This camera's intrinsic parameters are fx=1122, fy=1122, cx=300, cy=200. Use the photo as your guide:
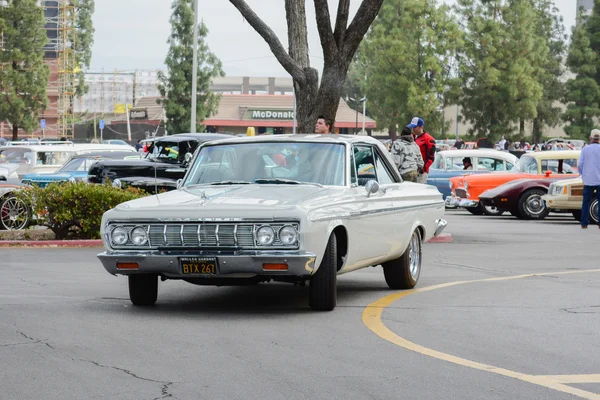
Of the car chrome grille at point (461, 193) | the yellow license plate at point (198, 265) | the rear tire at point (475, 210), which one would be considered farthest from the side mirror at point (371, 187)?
the rear tire at point (475, 210)

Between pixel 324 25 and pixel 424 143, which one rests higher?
pixel 324 25

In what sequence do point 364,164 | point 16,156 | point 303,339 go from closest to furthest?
point 303,339 → point 364,164 → point 16,156

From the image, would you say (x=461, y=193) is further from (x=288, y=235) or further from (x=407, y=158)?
(x=288, y=235)

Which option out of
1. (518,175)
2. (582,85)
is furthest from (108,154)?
(582,85)

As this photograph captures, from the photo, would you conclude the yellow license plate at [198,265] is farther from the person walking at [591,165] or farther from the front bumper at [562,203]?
the front bumper at [562,203]

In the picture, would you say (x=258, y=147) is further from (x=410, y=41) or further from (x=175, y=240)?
(x=410, y=41)

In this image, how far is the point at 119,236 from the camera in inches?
379

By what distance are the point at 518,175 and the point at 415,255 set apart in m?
16.4

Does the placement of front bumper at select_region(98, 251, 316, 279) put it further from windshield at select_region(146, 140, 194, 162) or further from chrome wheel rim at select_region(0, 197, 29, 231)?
windshield at select_region(146, 140, 194, 162)

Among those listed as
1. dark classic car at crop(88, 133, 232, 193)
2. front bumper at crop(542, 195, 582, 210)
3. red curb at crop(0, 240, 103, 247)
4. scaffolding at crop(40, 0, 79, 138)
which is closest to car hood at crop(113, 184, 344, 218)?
red curb at crop(0, 240, 103, 247)

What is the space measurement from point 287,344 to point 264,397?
71.1 inches

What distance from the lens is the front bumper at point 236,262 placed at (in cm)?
914

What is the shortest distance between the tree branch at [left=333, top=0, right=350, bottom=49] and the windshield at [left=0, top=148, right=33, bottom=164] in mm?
14385

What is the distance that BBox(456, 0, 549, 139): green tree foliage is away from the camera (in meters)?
68.2
